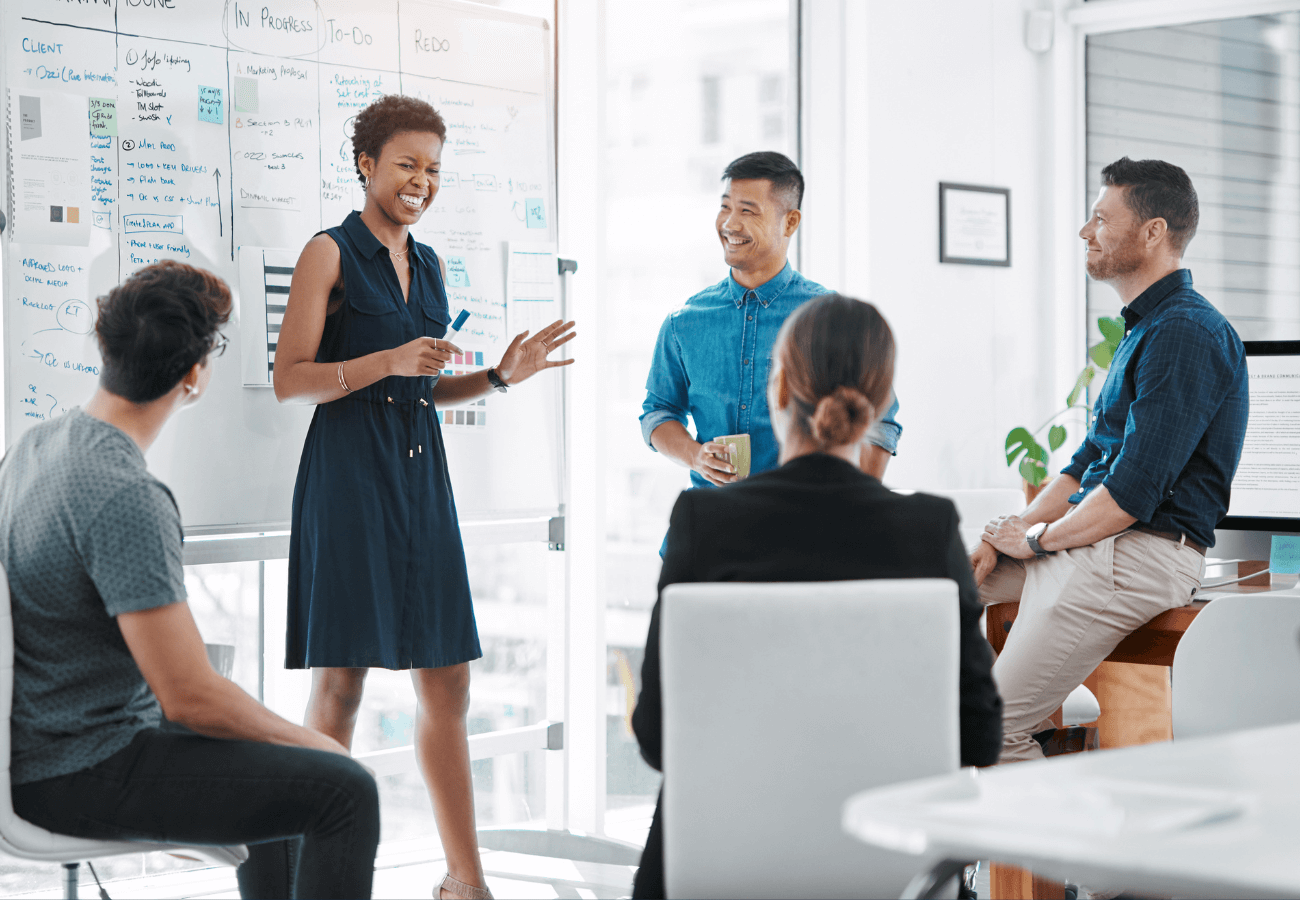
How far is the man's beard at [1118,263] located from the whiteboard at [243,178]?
1.40m

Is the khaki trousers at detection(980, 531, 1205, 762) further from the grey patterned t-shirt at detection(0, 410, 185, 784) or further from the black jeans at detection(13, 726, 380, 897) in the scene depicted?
the grey patterned t-shirt at detection(0, 410, 185, 784)

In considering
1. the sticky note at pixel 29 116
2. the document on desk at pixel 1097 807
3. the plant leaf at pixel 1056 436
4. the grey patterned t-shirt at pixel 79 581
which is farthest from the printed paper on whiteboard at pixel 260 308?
the plant leaf at pixel 1056 436

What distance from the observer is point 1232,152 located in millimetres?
4594

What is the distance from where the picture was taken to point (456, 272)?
3.04m

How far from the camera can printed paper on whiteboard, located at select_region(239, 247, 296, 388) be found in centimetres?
263

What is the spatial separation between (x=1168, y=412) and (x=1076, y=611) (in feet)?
1.38

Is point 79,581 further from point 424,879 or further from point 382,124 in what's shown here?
point 424,879

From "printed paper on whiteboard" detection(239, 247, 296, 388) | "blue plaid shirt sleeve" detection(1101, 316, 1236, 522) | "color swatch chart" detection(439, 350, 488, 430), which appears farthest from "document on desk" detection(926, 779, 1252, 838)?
"color swatch chart" detection(439, 350, 488, 430)

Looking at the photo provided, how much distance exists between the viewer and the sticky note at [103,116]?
2465 mm

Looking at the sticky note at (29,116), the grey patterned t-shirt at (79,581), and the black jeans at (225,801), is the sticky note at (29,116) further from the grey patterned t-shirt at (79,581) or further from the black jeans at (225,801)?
the black jeans at (225,801)

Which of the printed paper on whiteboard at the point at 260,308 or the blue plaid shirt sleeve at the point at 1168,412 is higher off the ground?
the printed paper on whiteboard at the point at 260,308

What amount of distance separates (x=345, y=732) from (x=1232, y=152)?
3949 millimetres

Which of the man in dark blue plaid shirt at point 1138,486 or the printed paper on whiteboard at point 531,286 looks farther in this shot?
the printed paper on whiteboard at point 531,286

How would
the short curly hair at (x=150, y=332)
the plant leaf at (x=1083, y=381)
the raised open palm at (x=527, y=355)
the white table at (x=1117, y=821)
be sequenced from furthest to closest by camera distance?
1. the plant leaf at (x=1083, y=381)
2. the raised open palm at (x=527, y=355)
3. the short curly hair at (x=150, y=332)
4. the white table at (x=1117, y=821)
